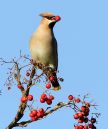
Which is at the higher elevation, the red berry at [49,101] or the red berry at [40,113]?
the red berry at [49,101]

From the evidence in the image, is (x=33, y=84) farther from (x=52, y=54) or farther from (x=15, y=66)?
(x=52, y=54)

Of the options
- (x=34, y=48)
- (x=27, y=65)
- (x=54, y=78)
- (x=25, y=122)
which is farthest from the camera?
(x=34, y=48)

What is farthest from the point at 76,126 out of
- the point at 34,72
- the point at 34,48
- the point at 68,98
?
the point at 34,48

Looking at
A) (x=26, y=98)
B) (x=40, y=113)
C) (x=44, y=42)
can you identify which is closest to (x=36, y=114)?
(x=40, y=113)

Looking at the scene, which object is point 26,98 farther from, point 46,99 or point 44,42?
point 44,42

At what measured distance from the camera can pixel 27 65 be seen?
13.3ft

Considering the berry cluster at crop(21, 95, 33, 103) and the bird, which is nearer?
the berry cluster at crop(21, 95, 33, 103)

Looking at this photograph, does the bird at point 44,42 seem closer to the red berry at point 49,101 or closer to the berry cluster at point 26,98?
the red berry at point 49,101

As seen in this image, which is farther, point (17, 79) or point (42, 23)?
point (42, 23)

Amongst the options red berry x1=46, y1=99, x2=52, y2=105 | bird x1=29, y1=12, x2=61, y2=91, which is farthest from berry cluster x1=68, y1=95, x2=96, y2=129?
bird x1=29, y1=12, x2=61, y2=91

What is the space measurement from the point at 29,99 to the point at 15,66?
0.33 metres

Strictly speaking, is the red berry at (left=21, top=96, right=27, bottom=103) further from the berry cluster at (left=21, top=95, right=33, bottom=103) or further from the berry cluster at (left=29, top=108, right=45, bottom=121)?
the berry cluster at (left=29, top=108, right=45, bottom=121)

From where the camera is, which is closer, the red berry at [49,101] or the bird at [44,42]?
the red berry at [49,101]

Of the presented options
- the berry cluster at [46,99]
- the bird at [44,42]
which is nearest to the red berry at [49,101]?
the berry cluster at [46,99]
